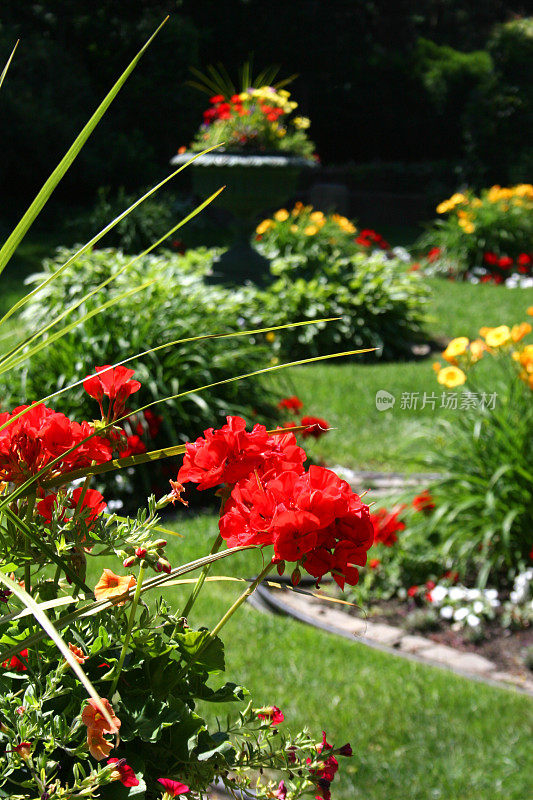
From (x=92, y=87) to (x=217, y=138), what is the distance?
7.32 m

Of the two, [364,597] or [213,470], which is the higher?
[213,470]

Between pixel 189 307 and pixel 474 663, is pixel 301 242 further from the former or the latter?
pixel 474 663

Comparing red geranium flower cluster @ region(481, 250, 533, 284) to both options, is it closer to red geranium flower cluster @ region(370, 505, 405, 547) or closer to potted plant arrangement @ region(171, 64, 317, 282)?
potted plant arrangement @ region(171, 64, 317, 282)

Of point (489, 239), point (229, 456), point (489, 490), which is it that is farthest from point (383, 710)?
point (489, 239)

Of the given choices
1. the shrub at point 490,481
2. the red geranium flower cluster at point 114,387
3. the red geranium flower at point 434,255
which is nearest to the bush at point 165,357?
the shrub at point 490,481

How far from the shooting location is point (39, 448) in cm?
92

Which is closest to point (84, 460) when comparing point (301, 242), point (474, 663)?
point (474, 663)

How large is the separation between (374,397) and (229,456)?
509 centimetres

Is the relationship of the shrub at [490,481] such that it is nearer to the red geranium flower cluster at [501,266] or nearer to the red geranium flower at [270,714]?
the red geranium flower at [270,714]

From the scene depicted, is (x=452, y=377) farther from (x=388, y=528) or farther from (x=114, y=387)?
(x=114, y=387)

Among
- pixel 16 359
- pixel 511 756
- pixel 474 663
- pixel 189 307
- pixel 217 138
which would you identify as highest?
pixel 16 359

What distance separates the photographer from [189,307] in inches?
191

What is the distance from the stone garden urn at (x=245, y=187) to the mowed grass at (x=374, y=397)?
3.70 feet

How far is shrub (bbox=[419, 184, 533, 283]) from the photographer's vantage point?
412 inches
